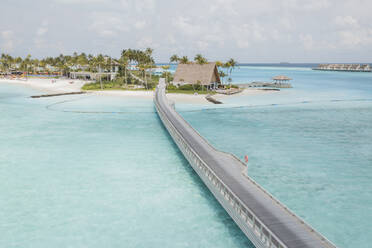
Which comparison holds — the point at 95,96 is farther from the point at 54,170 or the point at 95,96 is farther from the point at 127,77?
the point at 54,170

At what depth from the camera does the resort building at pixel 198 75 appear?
7038 centimetres

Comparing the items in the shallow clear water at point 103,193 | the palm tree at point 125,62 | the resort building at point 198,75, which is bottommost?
the shallow clear water at point 103,193

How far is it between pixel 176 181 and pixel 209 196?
10.5 ft

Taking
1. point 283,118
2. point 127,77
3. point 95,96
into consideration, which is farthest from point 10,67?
point 283,118

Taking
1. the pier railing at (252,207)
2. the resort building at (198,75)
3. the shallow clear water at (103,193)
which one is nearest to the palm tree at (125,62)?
the resort building at (198,75)

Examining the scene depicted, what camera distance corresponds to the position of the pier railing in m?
12.2

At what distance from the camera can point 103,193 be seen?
63.3ft

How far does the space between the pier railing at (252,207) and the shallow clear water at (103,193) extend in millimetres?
1235

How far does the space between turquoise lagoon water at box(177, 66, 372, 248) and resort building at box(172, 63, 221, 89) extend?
1888 centimetres

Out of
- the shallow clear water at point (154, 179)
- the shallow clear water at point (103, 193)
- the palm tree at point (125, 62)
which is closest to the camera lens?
the shallow clear water at point (103, 193)

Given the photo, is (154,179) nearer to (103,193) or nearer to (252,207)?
(103,193)

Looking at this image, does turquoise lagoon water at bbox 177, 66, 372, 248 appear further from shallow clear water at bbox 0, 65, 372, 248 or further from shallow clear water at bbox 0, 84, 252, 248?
shallow clear water at bbox 0, 84, 252, 248

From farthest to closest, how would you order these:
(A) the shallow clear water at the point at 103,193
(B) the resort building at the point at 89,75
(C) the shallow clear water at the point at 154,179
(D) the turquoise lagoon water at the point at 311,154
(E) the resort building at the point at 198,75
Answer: (B) the resort building at the point at 89,75 < (E) the resort building at the point at 198,75 < (D) the turquoise lagoon water at the point at 311,154 < (C) the shallow clear water at the point at 154,179 < (A) the shallow clear water at the point at 103,193

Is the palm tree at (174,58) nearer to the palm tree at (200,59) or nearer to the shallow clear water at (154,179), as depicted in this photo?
the palm tree at (200,59)
